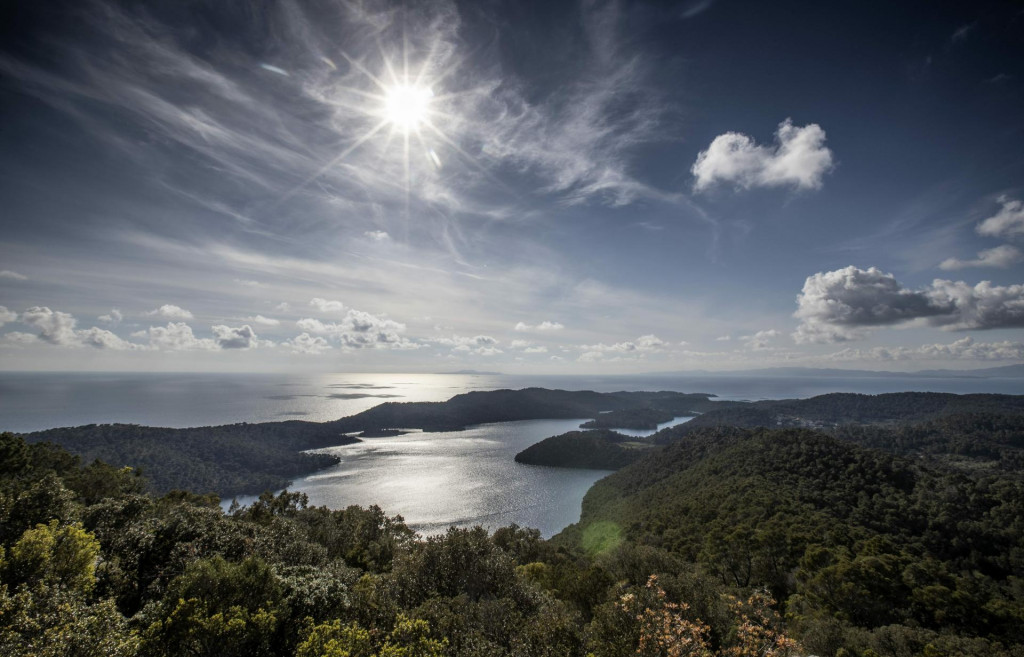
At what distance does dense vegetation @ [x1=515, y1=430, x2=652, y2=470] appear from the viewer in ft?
514

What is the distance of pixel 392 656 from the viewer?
11445 mm

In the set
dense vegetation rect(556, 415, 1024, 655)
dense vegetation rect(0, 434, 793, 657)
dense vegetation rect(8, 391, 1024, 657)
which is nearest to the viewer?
dense vegetation rect(0, 434, 793, 657)

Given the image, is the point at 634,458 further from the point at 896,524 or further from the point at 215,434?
the point at 215,434

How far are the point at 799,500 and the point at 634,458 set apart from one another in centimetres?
9369

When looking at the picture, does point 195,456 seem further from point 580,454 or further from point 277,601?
point 277,601

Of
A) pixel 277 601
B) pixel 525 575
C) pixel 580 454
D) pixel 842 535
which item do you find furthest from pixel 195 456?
pixel 842 535

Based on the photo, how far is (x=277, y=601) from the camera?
15.6 metres

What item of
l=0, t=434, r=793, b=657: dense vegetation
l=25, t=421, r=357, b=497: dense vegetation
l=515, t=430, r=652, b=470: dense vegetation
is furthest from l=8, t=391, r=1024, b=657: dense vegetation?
l=25, t=421, r=357, b=497: dense vegetation

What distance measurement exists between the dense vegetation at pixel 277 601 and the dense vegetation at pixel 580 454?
13436 cm

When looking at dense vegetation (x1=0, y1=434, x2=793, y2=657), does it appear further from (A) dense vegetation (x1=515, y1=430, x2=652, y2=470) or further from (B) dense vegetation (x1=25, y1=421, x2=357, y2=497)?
(A) dense vegetation (x1=515, y1=430, x2=652, y2=470)

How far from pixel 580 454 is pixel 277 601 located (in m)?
155

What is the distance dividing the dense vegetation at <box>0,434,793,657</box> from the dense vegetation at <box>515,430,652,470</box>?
5290 inches

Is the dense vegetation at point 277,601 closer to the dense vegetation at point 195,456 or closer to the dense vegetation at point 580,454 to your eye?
the dense vegetation at point 195,456

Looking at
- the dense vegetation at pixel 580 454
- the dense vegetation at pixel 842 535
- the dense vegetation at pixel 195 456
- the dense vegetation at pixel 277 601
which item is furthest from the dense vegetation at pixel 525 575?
the dense vegetation at pixel 195 456
